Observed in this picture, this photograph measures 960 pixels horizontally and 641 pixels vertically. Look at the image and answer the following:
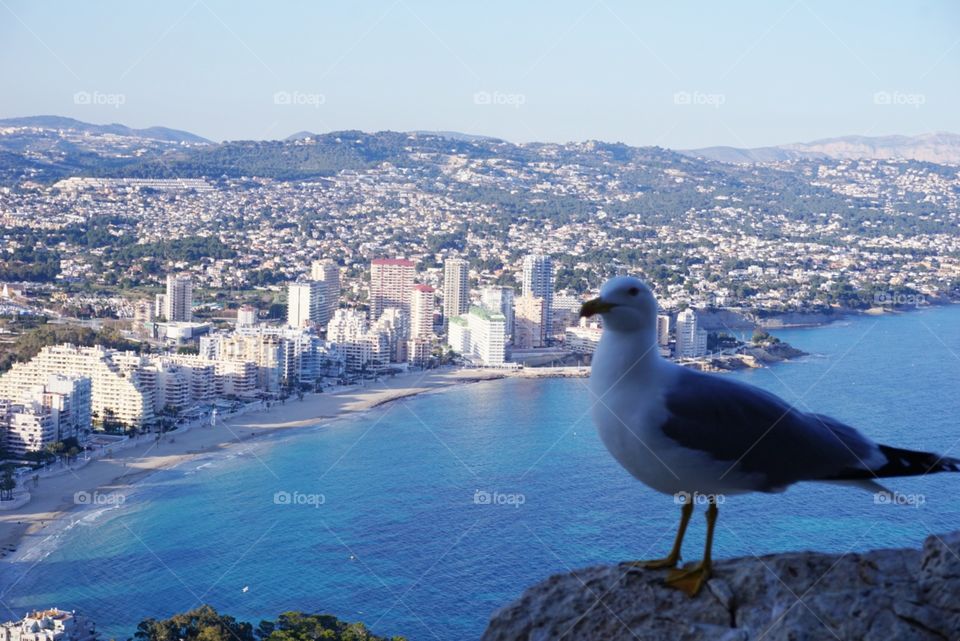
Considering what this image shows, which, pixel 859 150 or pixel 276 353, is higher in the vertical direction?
pixel 859 150

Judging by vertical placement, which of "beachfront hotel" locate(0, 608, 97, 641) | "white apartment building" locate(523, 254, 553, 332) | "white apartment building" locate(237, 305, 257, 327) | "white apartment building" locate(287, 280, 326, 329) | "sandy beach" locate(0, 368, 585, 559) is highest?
"white apartment building" locate(523, 254, 553, 332)

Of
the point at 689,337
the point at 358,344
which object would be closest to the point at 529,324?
the point at 358,344

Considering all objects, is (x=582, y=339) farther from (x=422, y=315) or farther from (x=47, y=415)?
(x=47, y=415)

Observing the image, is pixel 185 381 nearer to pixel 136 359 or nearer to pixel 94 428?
pixel 136 359

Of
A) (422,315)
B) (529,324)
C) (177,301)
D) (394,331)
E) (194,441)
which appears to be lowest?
(194,441)

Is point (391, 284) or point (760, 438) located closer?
point (760, 438)

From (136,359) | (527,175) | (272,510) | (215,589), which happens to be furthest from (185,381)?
(527,175)

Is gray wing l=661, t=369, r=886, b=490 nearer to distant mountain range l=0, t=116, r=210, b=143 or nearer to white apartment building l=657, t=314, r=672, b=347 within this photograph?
white apartment building l=657, t=314, r=672, b=347

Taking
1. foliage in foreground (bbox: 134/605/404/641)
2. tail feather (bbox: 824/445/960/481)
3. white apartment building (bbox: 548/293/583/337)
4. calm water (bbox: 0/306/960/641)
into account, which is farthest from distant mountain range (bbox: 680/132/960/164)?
tail feather (bbox: 824/445/960/481)
